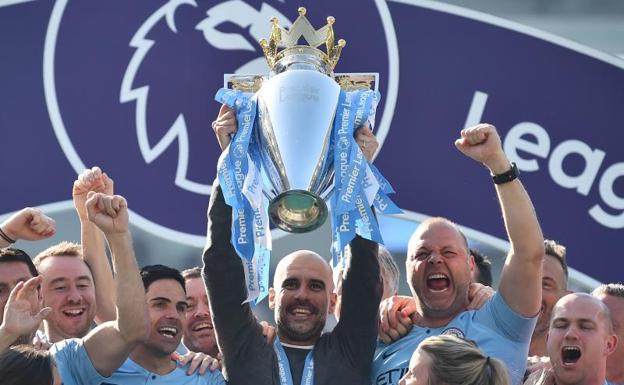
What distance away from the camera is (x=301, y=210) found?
168 inches

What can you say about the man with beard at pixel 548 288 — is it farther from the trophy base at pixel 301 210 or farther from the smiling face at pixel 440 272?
the trophy base at pixel 301 210

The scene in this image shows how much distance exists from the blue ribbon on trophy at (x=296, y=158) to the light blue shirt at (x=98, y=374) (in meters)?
0.40

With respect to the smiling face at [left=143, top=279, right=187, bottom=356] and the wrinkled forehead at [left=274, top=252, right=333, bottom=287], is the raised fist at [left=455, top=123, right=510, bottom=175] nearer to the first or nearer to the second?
the wrinkled forehead at [left=274, top=252, right=333, bottom=287]

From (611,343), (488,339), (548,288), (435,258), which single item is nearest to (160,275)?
(435,258)

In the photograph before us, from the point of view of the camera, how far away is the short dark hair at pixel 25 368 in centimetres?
385

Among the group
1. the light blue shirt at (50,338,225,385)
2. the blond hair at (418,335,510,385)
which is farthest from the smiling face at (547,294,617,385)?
the light blue shirt at (50,338,225,385)

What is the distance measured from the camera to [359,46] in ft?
21.8

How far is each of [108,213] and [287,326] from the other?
0.71 meters

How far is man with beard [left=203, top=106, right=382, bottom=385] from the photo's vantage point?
187 inches

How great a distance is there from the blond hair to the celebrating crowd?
1.70ft

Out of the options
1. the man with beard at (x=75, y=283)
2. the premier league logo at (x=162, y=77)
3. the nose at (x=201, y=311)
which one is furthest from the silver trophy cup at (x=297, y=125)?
the premier league logo at (x=162, y=77)

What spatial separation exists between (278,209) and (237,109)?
514mm

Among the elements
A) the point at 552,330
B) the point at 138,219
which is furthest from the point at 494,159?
the point at 138,219

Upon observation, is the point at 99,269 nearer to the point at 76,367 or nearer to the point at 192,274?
the point at 192,274
